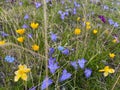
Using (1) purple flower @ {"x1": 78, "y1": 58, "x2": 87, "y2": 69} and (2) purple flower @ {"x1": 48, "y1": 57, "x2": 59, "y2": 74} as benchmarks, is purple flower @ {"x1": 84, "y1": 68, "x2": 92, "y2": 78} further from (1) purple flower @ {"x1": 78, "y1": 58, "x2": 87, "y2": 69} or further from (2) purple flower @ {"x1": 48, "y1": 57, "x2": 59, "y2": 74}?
(2) purple flower @ {"x1": 48, "y1": 57, "x2": 59, "y2": 74}

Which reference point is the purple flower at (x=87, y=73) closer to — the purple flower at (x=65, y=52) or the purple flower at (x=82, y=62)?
the purple flower at (x=82, y=62)

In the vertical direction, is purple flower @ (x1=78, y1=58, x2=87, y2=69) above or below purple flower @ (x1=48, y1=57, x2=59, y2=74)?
below

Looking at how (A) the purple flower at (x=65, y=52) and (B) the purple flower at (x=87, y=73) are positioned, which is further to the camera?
(A) the purple flower at (x=65, y=52)

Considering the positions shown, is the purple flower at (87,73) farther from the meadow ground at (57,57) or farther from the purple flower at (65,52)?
the purple flower at (65,52)

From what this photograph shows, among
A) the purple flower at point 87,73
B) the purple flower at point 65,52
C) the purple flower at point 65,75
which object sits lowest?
the purple flower at point 87,73

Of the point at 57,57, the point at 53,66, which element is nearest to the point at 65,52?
the point at 57,57

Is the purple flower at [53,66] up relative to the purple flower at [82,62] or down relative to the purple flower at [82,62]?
up

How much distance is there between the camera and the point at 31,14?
7.89 ft

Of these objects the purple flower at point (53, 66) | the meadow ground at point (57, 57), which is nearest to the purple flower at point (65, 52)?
the meadow ground at point (57, 57)

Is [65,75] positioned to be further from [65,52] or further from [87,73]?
[65,52]

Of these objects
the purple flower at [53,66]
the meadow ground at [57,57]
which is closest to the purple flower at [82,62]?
the meadow ground at [57,57]

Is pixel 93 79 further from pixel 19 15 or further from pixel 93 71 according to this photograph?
pixel 19 15

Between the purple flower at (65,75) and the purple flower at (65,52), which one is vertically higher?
the purple flower at (65,52)

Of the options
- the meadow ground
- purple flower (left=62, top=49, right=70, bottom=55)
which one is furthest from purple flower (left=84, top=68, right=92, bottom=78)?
purple flower (left=62, top=49, right=70, bottom=55)
